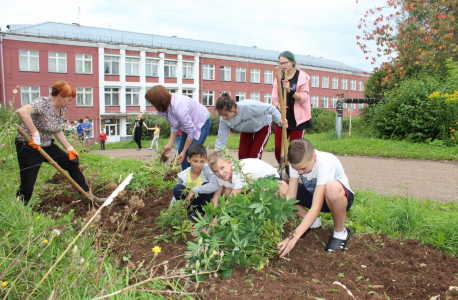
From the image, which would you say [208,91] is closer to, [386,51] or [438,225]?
[386,51]

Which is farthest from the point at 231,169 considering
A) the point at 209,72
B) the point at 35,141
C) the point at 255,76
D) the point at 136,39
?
the point at 255,76

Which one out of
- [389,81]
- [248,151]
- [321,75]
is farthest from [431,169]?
[321,75]

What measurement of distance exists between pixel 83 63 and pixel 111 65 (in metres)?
2.53

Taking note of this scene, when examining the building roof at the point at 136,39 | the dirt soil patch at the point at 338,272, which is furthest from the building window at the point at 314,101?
the dirt soil patch at the point at 338,272

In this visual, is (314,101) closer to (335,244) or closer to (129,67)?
(129,67)

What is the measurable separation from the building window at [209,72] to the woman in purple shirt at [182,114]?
3382 cm

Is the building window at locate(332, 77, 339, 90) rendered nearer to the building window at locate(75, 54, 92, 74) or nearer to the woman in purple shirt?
the building window at locate(75, 54, 92, 74)

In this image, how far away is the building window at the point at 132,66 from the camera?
3369cm

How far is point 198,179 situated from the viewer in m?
3.86

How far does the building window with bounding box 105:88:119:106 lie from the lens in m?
32.7

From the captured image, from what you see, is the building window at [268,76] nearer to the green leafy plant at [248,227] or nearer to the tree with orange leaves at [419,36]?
the tree with orange leaves at [419,36]

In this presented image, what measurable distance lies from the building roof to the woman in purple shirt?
1154 inches

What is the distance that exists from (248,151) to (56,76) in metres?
29.6

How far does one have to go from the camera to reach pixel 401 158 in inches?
325
